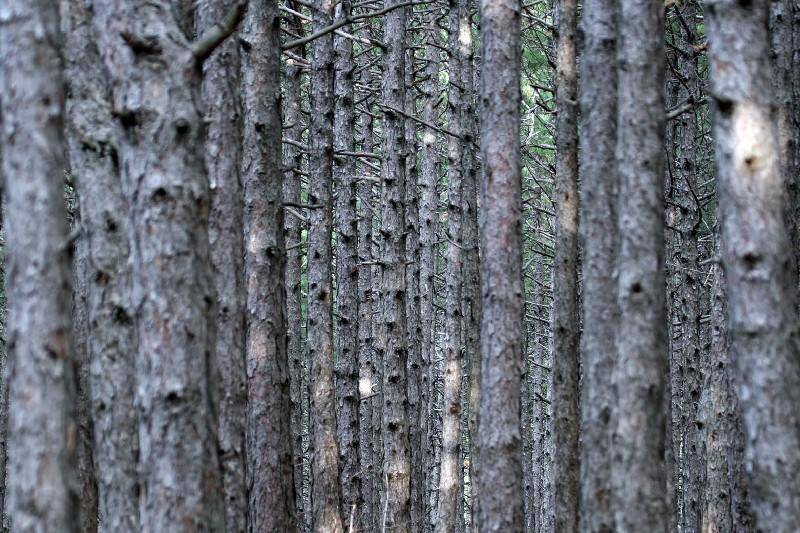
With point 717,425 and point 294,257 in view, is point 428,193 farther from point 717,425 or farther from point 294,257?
point 717,425

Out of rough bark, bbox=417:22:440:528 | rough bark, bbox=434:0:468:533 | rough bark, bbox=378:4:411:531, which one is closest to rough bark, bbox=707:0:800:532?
rough bark, bbox=378:4:411:531

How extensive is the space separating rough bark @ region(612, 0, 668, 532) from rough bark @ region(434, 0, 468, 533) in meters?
6.12

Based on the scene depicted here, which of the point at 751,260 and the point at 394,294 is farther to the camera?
the point at 394,294

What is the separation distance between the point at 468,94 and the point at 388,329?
10.8 ft

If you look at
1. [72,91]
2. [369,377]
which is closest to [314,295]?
[72,91]

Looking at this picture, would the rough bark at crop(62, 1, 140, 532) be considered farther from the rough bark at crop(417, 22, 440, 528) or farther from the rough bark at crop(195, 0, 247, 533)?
the rough bark at crop(417, 22, 440, 528)

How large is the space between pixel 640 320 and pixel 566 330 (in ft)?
11.3

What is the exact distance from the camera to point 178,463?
4863mm

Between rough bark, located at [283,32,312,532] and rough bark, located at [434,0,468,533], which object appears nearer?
rough bark, located at [434,0,468,533]

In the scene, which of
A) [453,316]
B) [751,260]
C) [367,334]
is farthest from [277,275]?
[367,334]

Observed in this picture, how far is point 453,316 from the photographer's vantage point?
552 inches

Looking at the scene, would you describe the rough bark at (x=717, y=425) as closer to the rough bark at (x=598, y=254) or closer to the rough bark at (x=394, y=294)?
the rough bark at (x=394, y=294)

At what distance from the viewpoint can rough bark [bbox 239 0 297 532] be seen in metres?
8.19

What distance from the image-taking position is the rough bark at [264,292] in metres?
8.19
